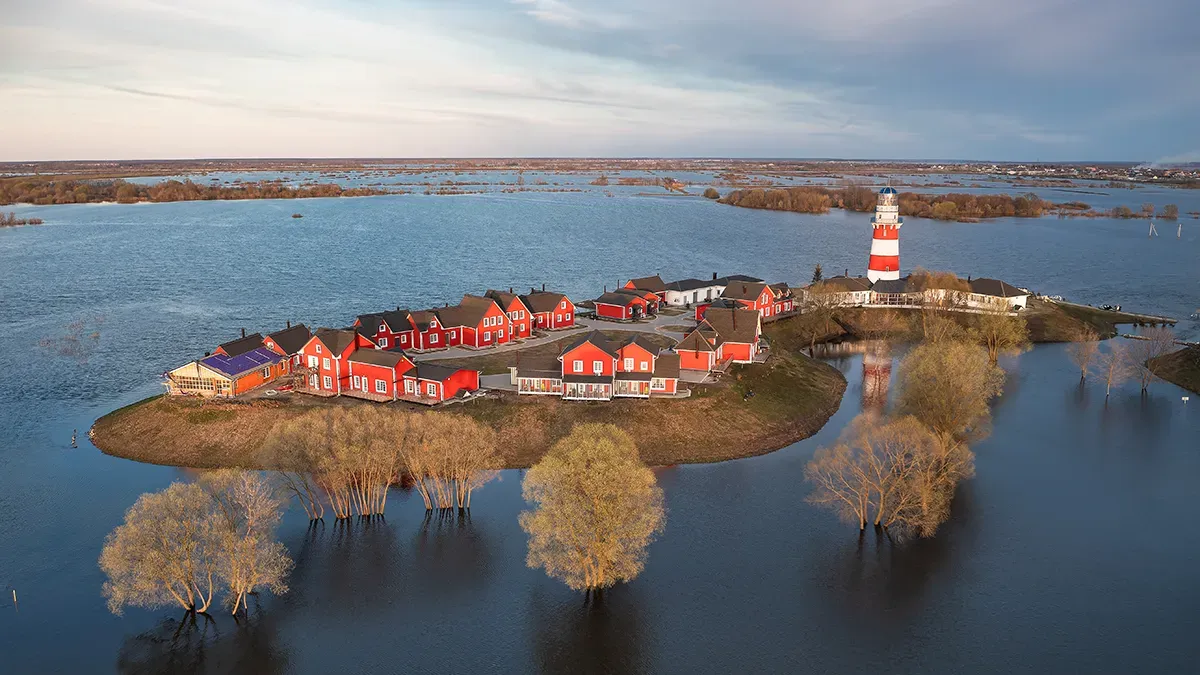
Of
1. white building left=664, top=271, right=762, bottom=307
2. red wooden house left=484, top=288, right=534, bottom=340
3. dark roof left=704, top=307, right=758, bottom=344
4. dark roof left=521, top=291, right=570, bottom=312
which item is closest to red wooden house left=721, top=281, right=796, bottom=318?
white building left=664, top=271, right=762, bottom=307

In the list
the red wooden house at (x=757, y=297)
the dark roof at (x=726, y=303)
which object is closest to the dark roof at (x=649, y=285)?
the dark roof at (x=726, y=303)

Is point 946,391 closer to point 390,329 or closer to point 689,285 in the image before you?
point 390,329

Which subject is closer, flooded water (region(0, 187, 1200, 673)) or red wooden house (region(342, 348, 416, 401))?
flooded water (region(0, 187, 1200, 673))

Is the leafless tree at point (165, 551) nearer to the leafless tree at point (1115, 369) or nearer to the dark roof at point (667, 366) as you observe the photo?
the dark roof at point (667, 366)

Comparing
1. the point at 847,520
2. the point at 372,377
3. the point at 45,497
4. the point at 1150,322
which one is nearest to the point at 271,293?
the point at 372,377

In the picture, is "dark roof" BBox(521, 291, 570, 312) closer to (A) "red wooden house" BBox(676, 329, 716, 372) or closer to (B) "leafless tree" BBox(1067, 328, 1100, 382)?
(A) "red wooden house" BBox(676, 329, 716, 372)

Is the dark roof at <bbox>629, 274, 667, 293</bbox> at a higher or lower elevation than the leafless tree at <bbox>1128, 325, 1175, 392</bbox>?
higher
